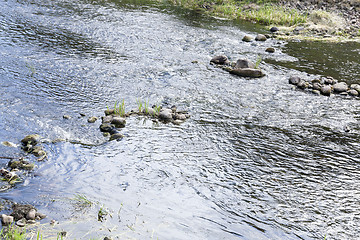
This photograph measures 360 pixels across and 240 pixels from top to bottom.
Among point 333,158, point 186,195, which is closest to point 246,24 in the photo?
point 333,158

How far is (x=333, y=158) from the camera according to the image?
278 inches

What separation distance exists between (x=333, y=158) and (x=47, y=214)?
5663 mm

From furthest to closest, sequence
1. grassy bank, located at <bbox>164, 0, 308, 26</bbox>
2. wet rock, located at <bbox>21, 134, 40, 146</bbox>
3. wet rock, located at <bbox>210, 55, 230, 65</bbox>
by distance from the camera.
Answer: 1. grassy bank, located at <bbox>164, 0, 308, 26</bbox>
2. wet rock, located at <bbox>210, 55, 230, 65</bbox>
3. wet rock, located at <bbox>21, 134, 40, 146</bbox>

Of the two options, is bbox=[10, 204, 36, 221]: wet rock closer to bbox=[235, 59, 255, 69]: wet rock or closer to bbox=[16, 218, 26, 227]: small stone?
bbox=[16, 218, 26, 227]: small stone

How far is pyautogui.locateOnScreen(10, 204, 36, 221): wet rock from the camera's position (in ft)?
15.2

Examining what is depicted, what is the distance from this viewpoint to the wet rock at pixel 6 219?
4.50 metres

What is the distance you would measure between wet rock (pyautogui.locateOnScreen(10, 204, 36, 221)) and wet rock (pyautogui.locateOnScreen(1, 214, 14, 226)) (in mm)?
82

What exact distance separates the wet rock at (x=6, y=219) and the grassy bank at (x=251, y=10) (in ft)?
63.1

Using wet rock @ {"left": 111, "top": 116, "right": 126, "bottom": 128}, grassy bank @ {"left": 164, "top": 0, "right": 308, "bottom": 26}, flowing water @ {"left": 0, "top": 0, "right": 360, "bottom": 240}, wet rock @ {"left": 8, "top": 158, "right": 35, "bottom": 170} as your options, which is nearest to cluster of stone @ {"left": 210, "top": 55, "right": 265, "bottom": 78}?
flowing water @ {"left": 0, "top": 0, "right": 360, "bottom": 240}

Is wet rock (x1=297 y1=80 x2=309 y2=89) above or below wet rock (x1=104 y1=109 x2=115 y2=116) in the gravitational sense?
above

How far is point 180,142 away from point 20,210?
3624 millimetres

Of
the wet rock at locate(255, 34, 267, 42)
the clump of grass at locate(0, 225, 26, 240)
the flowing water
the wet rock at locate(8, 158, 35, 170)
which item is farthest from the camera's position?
the wet rock at locate(255, 34, 267, 42)

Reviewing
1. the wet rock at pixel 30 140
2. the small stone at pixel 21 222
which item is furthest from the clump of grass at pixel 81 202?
the wet rock at pixel 30 140

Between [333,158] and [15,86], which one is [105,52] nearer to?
[15,86]
